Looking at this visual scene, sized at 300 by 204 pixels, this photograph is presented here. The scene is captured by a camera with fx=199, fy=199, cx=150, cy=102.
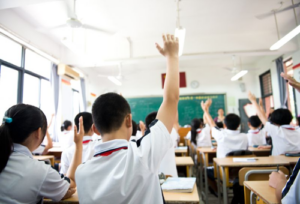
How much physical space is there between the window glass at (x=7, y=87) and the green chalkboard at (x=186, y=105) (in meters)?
4.71

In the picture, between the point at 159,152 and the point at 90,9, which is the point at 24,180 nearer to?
the point at 159,152

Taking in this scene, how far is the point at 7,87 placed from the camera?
14.4 feet

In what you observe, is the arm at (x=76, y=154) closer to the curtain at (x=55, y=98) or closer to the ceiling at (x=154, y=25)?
the ceiling at (x=154, y=25)

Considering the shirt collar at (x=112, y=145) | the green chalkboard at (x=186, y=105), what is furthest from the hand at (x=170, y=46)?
the green chalkboard at (x=186, y=105)

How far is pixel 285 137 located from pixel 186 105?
19.2ft

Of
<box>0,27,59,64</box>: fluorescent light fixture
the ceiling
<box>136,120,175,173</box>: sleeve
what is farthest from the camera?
the ceiling

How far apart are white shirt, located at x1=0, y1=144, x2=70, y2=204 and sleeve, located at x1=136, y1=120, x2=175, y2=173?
66cm

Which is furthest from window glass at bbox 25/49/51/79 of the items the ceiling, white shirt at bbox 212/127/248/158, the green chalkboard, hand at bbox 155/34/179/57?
hand at bbox 155/34/179/57

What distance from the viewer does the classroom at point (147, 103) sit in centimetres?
80

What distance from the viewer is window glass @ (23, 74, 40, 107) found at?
4934mm

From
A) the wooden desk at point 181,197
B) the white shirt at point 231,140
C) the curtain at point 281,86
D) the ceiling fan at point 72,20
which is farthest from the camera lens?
the curtain at point 281,86

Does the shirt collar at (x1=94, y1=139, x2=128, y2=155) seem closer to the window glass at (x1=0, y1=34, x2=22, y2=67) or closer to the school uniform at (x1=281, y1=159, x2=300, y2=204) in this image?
the school uniform at (x1=281, y1=159, x2=300, y2=204)

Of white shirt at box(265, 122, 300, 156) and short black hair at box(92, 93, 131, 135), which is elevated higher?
short black hair at box(92, 93, 131, 135)

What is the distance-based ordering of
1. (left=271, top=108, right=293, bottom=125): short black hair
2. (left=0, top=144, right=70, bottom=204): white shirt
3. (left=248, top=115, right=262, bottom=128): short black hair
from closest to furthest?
(left=0, top=144, right=70, bottom=204): white shirt, (left=271, top=108, right=293, bottom=125): short black hair, (left=248, top=115, right=262, bottom=128): short black hair
